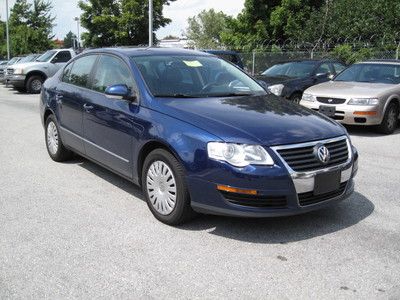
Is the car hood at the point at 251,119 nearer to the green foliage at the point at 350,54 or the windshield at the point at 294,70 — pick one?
the windshield at the point at 294,70

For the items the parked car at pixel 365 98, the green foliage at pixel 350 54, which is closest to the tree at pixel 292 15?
the green foliage at pixel 350 54

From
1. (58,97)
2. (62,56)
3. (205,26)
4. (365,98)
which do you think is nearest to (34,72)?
(62,56)

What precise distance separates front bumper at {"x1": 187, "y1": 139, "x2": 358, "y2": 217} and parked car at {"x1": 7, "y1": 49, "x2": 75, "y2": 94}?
1715 cm

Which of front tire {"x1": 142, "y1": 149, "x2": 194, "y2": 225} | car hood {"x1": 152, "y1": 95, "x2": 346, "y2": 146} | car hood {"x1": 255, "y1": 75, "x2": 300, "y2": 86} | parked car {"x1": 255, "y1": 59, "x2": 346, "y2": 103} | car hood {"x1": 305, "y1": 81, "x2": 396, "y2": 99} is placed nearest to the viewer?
car hood {"x1": 152, "y1": 95, "x2": 346, "y2": 146}

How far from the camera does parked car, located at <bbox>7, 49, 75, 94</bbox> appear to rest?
20047mm

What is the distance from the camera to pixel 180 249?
3.97 meters

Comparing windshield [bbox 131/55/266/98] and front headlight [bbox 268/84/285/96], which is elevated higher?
windshield [bbox 131/55/266/98]

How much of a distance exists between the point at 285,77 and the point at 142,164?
839 cm

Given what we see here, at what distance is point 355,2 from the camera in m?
23.5

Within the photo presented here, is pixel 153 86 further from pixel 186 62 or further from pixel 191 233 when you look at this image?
pixel 191 233

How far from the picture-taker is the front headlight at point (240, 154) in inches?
154

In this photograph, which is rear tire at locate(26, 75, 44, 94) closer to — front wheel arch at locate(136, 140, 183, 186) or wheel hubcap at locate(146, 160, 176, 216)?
front wheel arch at locate(136, 140, 183, 186)

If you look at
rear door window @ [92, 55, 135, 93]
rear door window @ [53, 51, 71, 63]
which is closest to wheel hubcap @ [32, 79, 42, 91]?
rear door window @ [53, 51, 71, 63]

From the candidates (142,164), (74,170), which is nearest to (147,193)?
(142,164)
